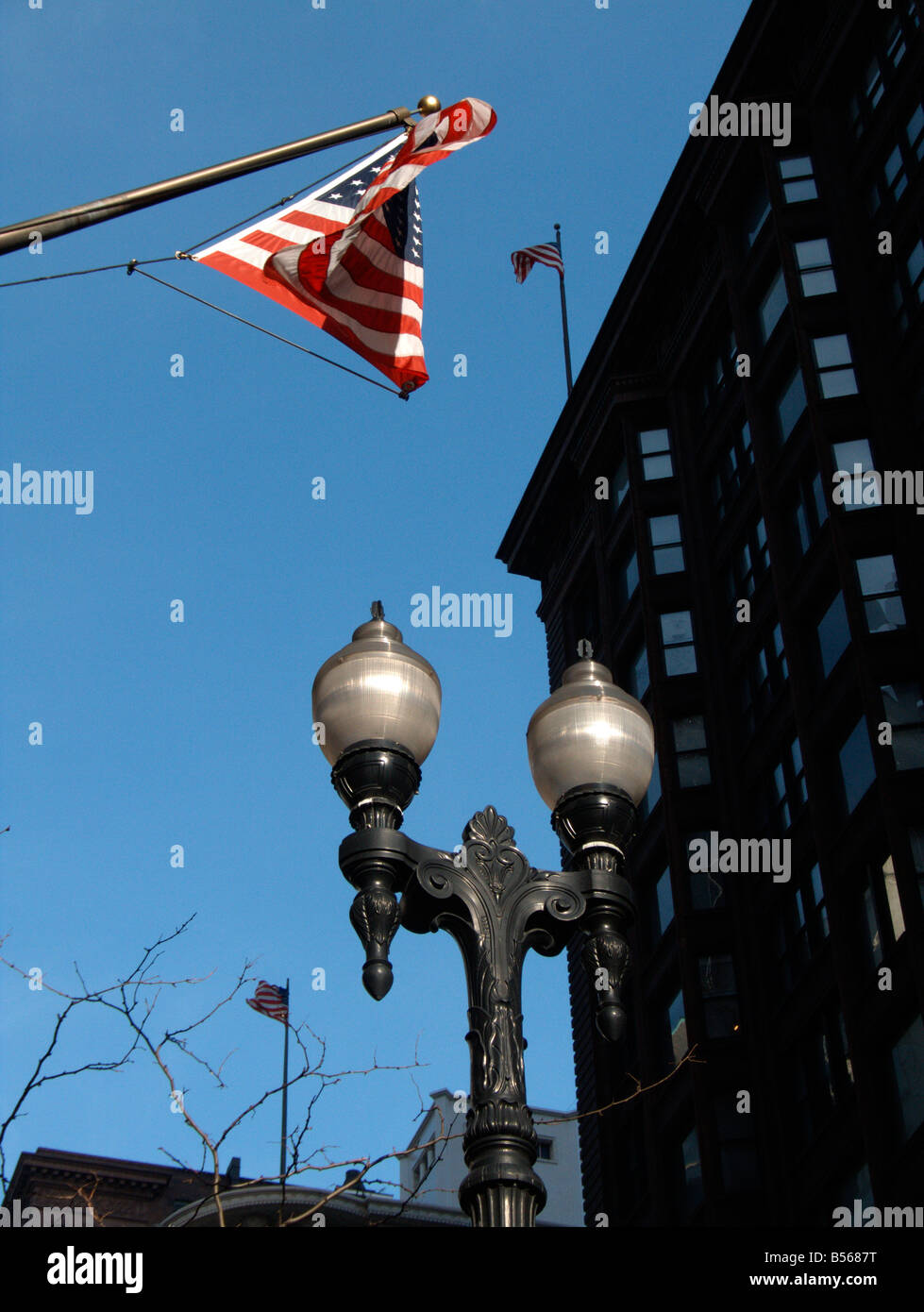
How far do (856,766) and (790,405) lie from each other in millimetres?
10495

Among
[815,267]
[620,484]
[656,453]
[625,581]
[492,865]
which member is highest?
[620,484]

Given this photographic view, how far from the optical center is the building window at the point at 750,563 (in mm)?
38312

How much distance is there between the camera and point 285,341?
1341 cm

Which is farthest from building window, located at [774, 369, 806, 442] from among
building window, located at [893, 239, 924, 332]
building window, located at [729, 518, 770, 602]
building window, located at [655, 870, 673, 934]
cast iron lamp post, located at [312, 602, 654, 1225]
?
cast iron lamp post, located at [312, 602, 654, 1225]

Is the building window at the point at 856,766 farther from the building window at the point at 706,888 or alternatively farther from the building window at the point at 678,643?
the building window at the point at 678,643

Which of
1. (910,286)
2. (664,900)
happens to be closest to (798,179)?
(910,286)

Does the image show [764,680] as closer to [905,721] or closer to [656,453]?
[905,721]

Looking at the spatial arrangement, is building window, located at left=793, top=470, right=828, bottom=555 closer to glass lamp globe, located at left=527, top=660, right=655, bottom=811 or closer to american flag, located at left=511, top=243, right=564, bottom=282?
american flag, located at left=511, top=243, right=564, bottom=282

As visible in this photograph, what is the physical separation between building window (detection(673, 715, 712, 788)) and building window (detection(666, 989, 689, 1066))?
5264 millimetres

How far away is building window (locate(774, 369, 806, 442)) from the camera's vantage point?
123ft

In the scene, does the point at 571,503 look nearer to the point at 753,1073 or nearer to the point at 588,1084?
the point at 588,1084

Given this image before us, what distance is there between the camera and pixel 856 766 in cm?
3142

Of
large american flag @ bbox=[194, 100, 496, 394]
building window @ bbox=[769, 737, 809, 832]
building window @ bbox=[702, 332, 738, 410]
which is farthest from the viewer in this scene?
building window @ bbox=[702, 332, 738, 410]

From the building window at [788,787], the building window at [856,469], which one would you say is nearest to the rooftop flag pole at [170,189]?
the building window at [856,469]
